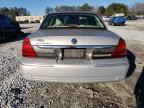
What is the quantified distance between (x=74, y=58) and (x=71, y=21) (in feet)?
5.10

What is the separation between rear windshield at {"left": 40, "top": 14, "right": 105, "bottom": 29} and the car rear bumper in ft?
4.38

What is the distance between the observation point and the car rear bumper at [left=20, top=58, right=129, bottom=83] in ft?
14.4

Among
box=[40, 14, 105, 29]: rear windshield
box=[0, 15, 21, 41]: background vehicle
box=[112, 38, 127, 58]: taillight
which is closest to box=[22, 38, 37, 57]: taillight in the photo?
box=[40, 14, 105, 29]: rear windshield

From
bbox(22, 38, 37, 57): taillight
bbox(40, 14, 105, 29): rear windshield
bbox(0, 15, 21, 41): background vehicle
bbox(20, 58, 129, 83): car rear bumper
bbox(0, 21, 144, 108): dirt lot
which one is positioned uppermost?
bbox(40, 14, 105, 29): rear windshield

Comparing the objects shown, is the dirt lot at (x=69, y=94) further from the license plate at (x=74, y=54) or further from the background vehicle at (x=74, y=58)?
the license plate at (x=74, y=54)

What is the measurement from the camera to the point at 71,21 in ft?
19.2

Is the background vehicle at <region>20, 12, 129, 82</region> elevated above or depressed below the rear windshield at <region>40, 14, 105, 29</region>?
below

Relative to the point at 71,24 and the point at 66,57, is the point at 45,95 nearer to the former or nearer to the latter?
the point at 66,57

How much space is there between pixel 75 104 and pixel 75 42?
1045 millimetres

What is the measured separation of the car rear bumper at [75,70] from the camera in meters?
4.39

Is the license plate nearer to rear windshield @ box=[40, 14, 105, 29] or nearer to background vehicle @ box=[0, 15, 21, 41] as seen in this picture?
rear windshield @ box=[40, 14, 105, 29]

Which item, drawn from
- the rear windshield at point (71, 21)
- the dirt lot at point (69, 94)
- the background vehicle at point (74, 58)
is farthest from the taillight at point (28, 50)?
the rear windshield at point (71, 21)

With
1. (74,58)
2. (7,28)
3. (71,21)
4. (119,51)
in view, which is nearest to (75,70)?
(74,58)

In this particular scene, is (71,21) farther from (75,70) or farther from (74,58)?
(75,70)
